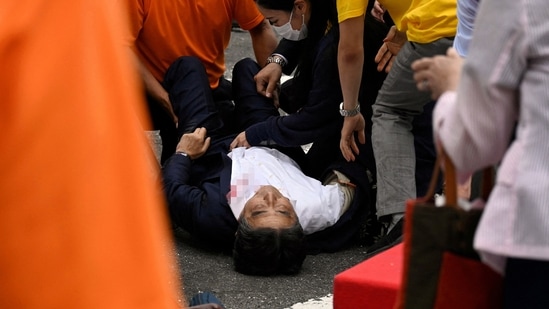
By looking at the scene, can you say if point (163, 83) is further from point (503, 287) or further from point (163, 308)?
point (163, 308)

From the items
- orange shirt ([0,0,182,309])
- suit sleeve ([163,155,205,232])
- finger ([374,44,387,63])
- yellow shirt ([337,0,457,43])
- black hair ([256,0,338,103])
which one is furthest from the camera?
black hair ([256,0,338,103])

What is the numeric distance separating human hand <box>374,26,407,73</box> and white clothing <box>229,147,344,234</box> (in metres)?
0.55

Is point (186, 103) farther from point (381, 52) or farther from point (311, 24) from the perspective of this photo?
point (381, 52)

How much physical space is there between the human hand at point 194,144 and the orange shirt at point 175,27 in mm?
523

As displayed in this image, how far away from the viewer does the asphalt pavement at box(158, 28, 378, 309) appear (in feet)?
12.3

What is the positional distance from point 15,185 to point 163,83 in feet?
14.4

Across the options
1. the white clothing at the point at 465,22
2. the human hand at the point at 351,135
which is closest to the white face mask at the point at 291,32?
the human hand at the point at 351,135

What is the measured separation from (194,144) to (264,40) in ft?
3.45

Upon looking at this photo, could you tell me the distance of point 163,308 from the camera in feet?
2.41

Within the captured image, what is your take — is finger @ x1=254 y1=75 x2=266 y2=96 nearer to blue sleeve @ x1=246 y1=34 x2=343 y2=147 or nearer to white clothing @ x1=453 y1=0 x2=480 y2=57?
blue sleeve @ x1=246 y1=34 x2=343 y2=147

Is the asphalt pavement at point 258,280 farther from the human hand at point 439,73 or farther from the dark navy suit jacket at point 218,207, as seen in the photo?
the human hand at point 439,73

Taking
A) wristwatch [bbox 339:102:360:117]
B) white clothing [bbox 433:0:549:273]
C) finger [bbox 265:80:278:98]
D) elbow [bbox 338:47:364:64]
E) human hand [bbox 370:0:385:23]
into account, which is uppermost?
white clothing [bbox 433:0:549:273]

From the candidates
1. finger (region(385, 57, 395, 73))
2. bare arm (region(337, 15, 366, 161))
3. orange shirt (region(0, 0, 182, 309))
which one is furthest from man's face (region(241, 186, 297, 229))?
orange shirt (region(0, 0, 182, 309))

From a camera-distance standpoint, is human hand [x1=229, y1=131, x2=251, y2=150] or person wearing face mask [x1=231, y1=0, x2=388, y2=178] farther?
human hand [x1=229, y1=131, x2=251, y2=150]
